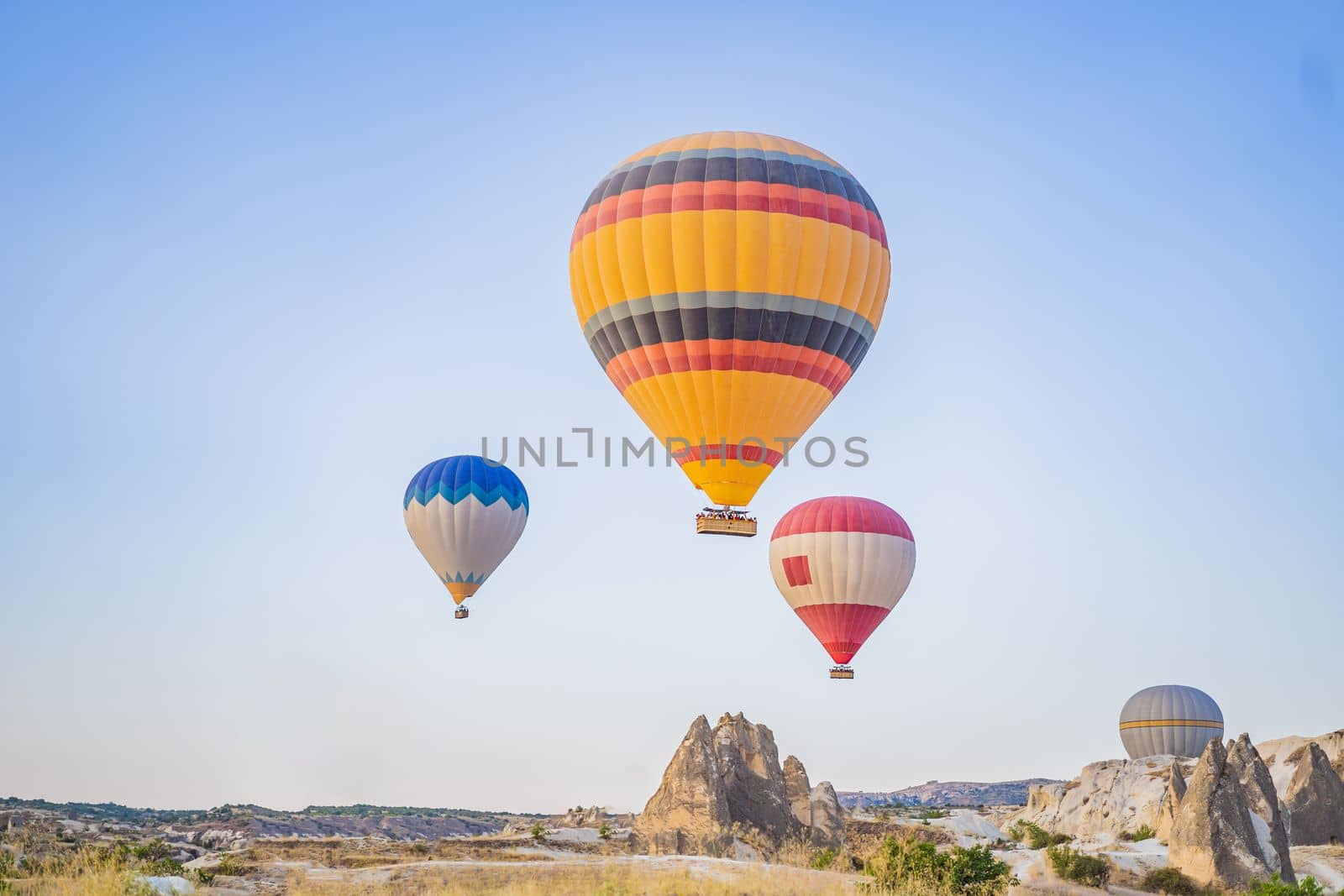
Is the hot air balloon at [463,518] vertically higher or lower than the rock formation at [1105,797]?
higher

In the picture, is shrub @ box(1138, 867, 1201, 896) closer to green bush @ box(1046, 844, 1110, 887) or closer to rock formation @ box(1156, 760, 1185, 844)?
green bush @ box(1046, 844, 1110, 887)

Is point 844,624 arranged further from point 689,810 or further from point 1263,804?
point 1263,804

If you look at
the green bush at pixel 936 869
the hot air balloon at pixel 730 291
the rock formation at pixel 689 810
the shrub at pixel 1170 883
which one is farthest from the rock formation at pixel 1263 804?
the hot air balloon at pixel 730 291

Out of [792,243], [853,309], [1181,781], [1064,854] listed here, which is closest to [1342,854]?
[1181,781]

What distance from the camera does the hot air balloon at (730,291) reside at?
3262 cm

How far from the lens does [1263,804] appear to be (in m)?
39.9

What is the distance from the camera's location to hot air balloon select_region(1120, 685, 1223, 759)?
73.2 metres

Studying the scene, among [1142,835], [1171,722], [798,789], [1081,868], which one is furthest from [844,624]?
[1171,722]

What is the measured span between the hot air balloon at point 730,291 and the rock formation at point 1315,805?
28292 mm

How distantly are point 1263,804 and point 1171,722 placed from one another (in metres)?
35.6

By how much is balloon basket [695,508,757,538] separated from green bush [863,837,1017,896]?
9966 millimetres

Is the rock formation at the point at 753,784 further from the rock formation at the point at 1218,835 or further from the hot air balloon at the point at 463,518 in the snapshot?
the hot air balloon at the point at 463,518

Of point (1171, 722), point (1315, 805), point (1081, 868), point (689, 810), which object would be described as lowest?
point (1081, 868)

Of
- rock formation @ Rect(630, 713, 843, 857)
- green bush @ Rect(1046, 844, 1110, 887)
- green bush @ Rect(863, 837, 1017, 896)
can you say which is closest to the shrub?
green bush @ Rect(1046, 844, 1110, 887)
